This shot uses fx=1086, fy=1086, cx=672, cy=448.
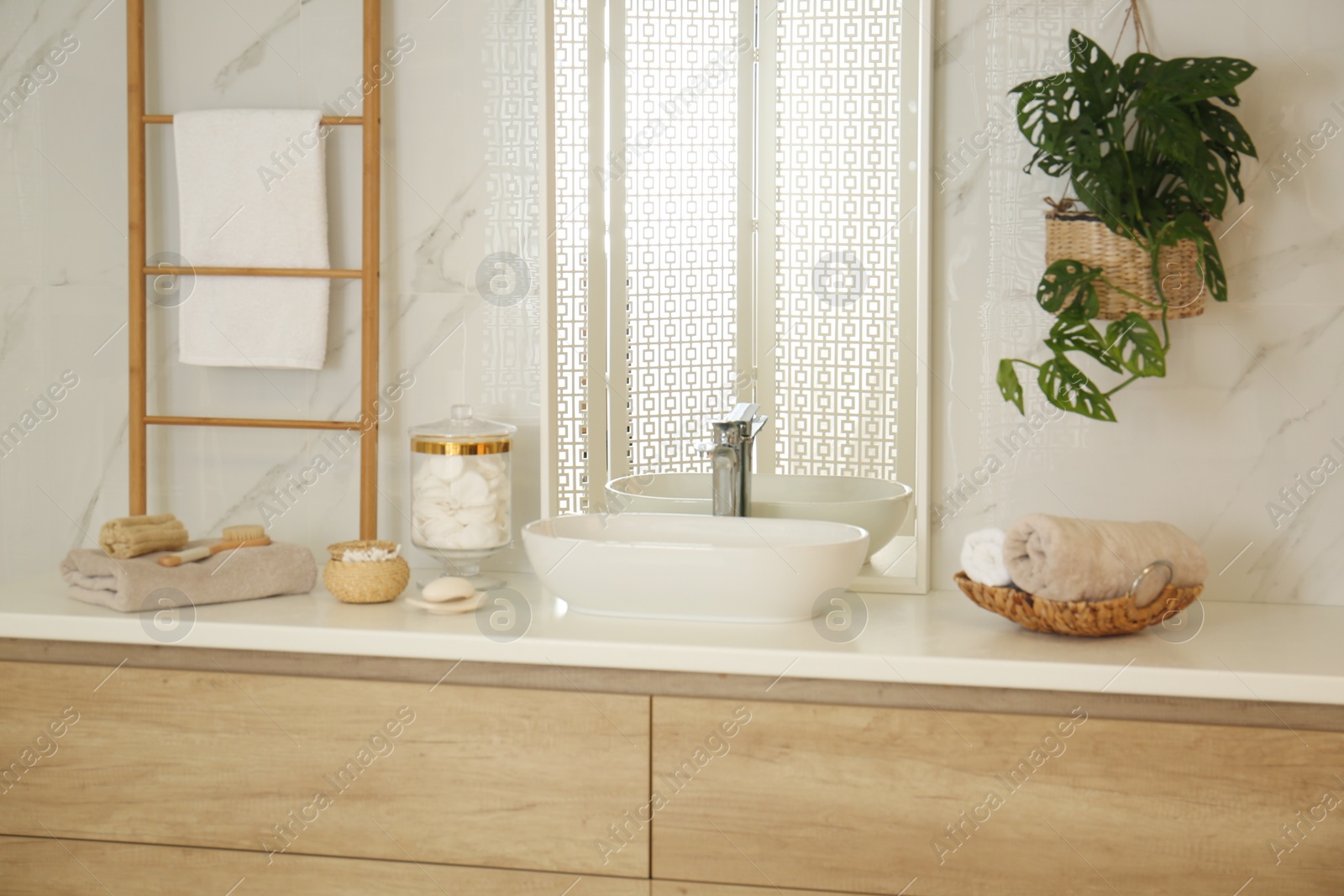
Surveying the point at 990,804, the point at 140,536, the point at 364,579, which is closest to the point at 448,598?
the point at 364,579

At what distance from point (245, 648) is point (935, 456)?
105cm

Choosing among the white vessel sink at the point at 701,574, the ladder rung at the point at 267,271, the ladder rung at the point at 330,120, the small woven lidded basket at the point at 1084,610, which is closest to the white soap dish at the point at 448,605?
the white vessel sink at the point at 701,574

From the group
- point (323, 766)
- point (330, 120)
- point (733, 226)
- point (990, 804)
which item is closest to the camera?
point (990, 804)

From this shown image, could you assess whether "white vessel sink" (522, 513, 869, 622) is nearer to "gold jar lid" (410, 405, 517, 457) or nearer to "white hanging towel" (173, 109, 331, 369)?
"gold jar lid" (410, 405, 517, 457)

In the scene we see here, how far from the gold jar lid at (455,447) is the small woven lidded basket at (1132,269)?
896 millimetres

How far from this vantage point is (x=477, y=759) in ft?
4.66

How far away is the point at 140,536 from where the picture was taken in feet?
5.24

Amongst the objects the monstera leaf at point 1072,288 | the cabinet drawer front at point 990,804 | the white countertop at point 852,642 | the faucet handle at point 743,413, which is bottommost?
the cabinet drawer front at point 990,804

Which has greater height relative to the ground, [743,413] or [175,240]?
[175,240]

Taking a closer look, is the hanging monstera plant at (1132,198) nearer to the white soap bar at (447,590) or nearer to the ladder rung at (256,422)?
the white soap bar at (447,590)

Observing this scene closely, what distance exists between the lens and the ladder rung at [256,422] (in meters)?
1.80

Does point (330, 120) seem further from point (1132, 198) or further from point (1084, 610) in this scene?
point (1084, 610)

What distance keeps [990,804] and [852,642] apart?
0.82 feet

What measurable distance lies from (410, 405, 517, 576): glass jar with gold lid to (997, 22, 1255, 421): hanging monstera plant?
2.52 ft
